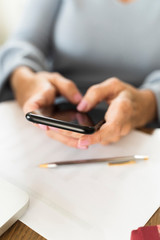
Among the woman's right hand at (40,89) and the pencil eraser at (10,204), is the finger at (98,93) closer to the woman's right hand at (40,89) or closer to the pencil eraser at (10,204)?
the woman's right hand at (40,89)

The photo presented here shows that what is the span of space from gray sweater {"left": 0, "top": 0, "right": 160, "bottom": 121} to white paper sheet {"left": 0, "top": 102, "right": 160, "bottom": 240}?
269 mm

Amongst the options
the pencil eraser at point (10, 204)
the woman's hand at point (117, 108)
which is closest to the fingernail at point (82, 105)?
the woman's hand at point (117, 108)

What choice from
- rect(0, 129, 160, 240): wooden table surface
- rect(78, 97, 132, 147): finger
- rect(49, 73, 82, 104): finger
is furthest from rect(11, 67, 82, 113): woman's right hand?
rect(0, 129, 160, 240): wooden table surface

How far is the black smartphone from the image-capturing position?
1.10 ft

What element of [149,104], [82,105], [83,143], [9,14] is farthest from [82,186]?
[9,14]

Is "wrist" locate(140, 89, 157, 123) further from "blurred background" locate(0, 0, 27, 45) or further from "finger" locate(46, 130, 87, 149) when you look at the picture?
"blurred background" locate(0, 0, 27, 45)

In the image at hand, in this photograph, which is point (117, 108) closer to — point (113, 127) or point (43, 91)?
point (113, 127)

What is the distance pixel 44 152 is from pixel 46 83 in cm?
19

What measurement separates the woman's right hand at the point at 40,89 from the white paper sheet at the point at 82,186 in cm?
6

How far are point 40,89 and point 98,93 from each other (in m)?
0.13

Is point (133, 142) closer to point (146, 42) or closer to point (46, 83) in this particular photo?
point (46, 83)

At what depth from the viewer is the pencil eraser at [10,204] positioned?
0.27 metres

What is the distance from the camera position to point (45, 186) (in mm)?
337

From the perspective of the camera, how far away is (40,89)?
53cm
